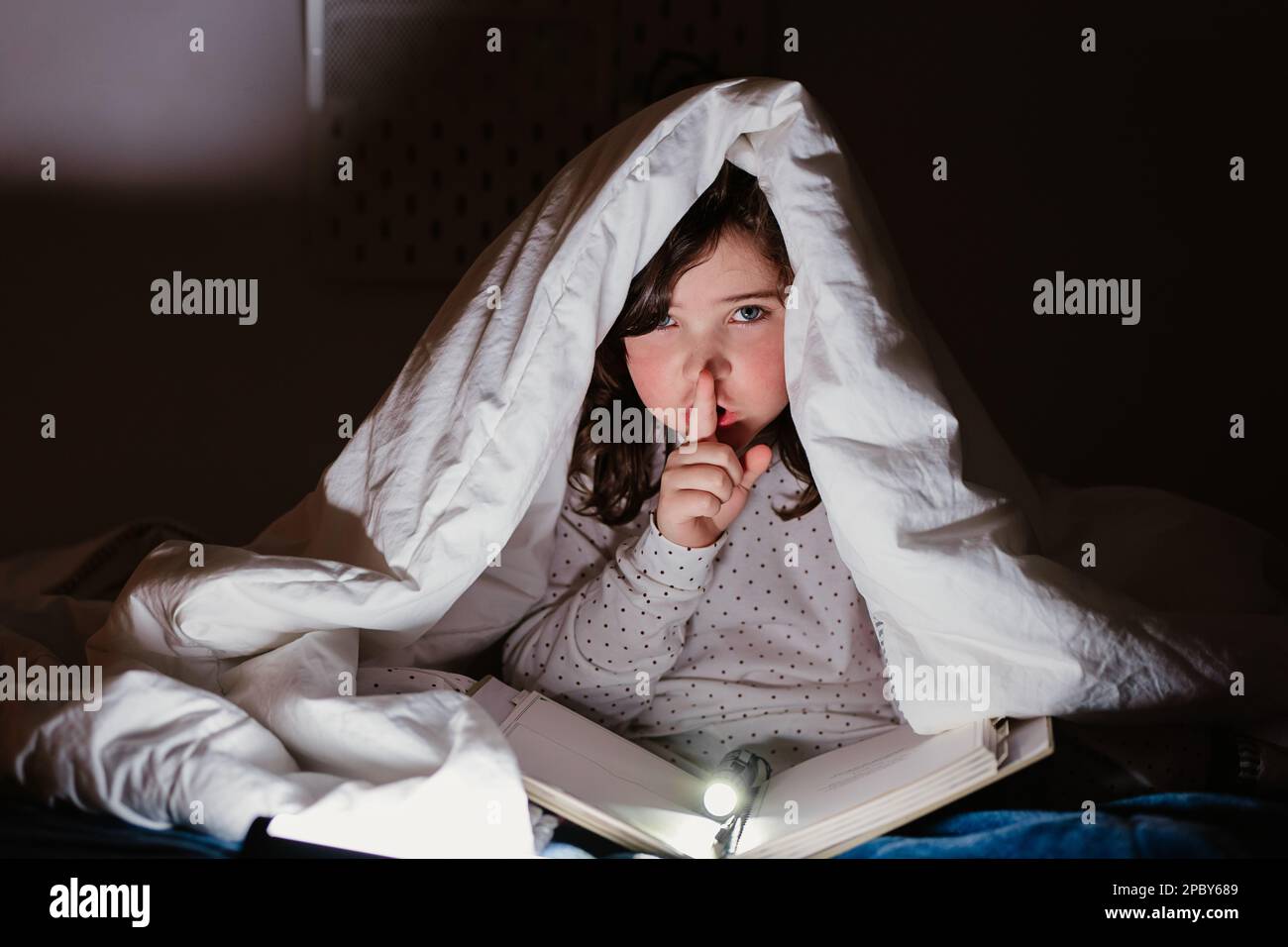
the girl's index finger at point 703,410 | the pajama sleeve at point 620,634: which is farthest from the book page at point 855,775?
the girl's index finger at point 703,410

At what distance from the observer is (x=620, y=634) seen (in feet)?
2.84

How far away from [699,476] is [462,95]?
2.27ft

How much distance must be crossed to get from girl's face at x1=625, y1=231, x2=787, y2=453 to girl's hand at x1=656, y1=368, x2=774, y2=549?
19 millimetres

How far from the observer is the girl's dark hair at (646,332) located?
825 mm

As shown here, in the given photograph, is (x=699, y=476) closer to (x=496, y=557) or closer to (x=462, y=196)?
(x=496, y=557)

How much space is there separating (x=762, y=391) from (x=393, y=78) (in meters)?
0.70

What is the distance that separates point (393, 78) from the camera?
1.25 meters

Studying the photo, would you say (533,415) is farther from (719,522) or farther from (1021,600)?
(1021,600)

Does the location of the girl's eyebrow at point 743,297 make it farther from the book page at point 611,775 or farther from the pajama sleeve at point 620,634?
the book page at point 611,775

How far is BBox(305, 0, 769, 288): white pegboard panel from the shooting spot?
124 cm

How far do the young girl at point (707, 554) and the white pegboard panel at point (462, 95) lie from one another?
0.43 m

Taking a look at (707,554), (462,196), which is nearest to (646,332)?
(707,554)
